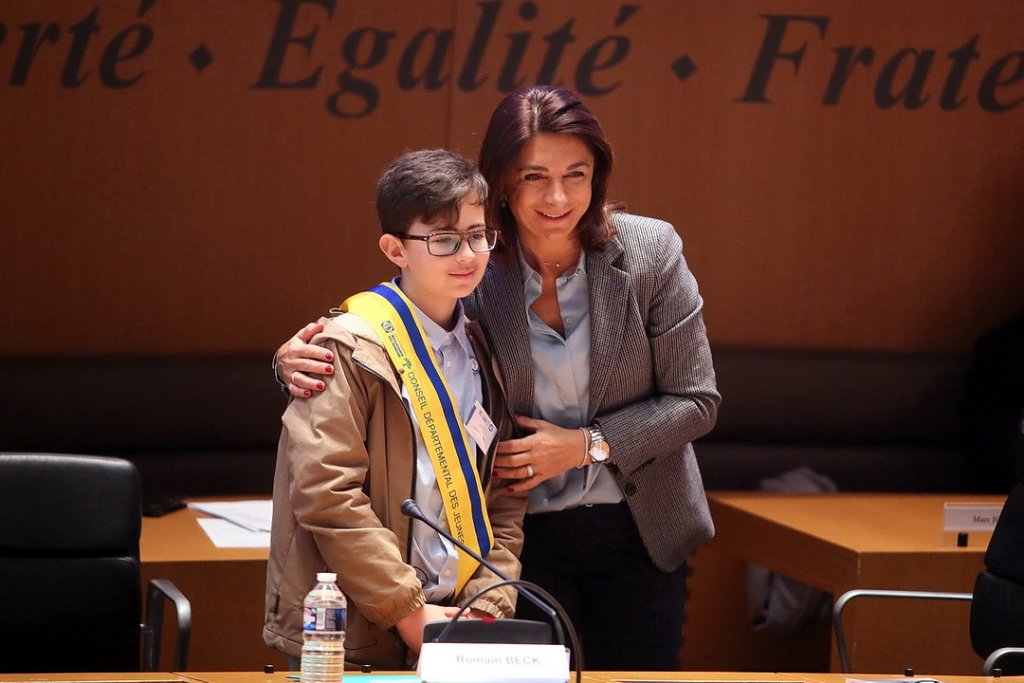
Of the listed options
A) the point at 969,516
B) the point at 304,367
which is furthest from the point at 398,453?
the point at 969,516

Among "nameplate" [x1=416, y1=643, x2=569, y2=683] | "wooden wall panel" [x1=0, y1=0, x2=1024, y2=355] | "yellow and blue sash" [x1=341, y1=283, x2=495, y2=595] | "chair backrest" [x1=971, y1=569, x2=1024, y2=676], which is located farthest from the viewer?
"wooden wall panel" [x1=0, y1=0, x2=1024, y2=355]

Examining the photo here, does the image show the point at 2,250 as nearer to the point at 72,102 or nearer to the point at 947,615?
the point at 72,102

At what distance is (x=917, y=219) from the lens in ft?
15.8

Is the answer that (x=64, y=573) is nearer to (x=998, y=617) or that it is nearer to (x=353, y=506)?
(x=353, y=506)

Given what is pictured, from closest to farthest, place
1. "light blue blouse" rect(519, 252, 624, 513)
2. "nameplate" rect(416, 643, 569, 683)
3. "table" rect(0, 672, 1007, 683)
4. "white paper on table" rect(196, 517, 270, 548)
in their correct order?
"nameplate" rect(416, 643, 569, 683), "table" rect(0, 672, 1007, 683), "light blue blouse" rect(519, 252, 624, 513), "white paper on table" rect(196, 517, 270, 548)

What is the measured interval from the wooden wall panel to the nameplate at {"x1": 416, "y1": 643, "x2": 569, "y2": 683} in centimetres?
241

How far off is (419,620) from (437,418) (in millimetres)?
330

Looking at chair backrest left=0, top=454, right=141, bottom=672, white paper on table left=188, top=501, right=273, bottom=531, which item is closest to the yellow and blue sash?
chair backrest left=0, top=454, right=141, bottom=672

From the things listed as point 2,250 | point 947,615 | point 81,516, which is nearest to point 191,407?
point 2,250

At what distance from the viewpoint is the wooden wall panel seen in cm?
412

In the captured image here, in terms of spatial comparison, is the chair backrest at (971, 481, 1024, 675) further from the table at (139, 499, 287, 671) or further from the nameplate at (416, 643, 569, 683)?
the table at (139, 499, 287, 671)

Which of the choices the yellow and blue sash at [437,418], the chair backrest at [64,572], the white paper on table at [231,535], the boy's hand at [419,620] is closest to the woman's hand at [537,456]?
the yellow and blue sash at [437,418]

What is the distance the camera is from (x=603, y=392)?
2.81m

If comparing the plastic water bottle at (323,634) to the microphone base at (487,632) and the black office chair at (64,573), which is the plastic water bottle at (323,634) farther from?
the black office chair at (64,573)
